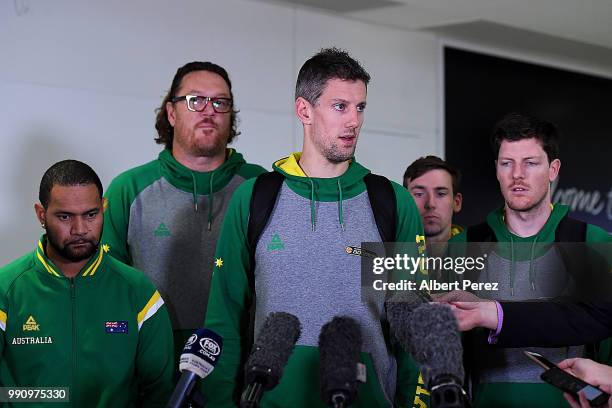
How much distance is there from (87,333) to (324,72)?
3.17 ft

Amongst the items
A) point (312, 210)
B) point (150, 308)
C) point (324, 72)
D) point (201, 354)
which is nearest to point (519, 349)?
point (312, 210)

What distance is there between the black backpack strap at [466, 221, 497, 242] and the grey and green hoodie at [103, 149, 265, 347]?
2.81 feet

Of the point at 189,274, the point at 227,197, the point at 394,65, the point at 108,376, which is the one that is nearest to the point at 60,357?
the point at 108,376

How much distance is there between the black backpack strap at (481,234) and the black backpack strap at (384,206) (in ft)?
1.45

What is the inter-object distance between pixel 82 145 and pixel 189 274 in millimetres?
2047

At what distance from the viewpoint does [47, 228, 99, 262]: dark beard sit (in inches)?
97.6

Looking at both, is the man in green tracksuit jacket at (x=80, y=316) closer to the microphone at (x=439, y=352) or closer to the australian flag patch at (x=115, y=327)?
the australian flag patch at (x=115, y=327)

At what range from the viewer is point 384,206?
7.63 feet

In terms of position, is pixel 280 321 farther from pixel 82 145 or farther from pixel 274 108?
pixel 274 108

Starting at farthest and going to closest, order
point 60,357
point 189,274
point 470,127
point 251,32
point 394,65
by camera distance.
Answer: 1. point 470,127
2. point 394,65
3. point 251,32
4. point 189,274
5. point 60,357

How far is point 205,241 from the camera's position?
302 cm

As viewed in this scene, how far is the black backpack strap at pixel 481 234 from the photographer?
2.67 meters

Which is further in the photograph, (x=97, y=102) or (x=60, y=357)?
(x=97, y=102)

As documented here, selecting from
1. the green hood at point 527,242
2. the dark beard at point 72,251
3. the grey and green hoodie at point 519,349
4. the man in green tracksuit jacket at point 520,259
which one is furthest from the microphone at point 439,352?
the dark beard at point 72,251
